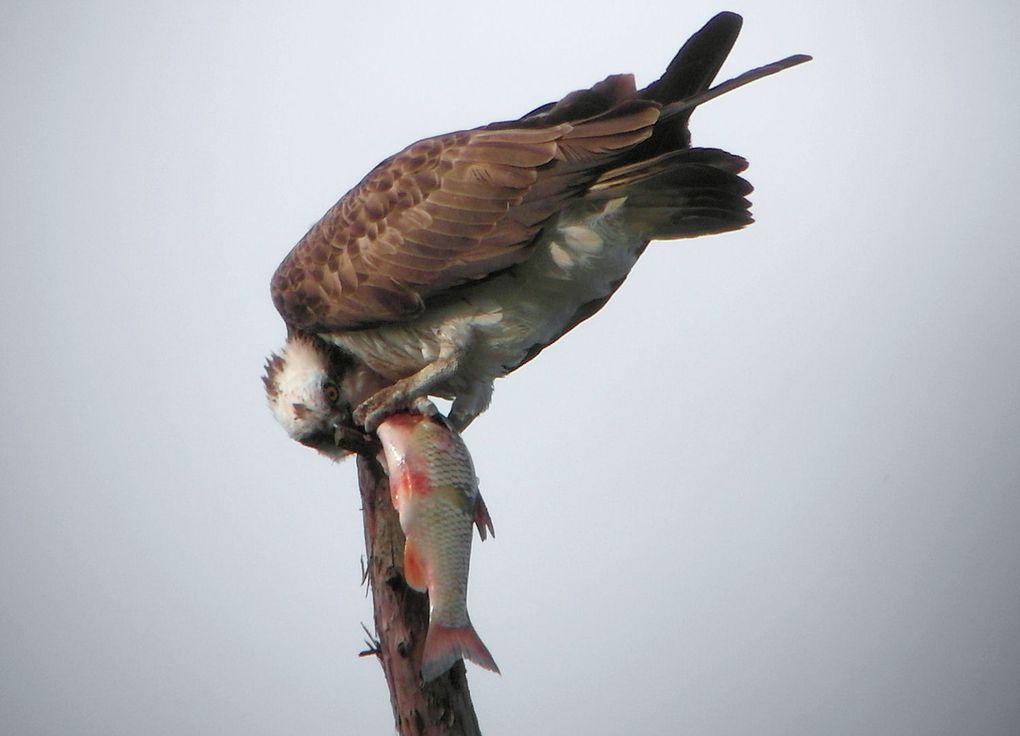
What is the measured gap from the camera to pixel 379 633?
305 centimetres

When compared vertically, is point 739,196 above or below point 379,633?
above

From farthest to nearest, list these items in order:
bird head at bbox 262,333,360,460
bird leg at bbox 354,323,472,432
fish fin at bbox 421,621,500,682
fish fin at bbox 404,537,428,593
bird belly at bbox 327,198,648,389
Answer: bird head at bbox 262,333,360,460 < bird leg at bbox 354,323,472,432 < bird belly at bbox 327,198,648,389 < fish fin at bbox 404,537,428,593 < fish fin at bbox 421,621,500,682

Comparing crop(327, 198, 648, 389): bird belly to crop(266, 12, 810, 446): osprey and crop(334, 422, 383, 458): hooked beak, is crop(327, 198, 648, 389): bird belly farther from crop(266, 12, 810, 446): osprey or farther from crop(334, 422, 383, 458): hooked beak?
crop(334, 422, 383, 458): hooked beak

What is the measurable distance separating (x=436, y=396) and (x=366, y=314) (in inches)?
13.7

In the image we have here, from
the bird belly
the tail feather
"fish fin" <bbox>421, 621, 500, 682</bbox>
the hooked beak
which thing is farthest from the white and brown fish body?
the tail feather

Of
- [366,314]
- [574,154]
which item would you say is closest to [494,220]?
[574,154]

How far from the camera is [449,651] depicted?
109 inches

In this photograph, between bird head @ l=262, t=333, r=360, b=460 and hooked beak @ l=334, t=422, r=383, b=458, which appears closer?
hooked beak @ l=334, t=422, r=383, b=458

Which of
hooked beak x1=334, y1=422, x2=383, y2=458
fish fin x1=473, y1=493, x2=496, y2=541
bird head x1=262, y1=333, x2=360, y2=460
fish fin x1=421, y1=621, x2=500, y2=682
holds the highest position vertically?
bird head x1=262, y1=333, x2=360, y2=460

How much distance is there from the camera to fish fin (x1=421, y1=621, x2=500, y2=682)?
2.76 meters

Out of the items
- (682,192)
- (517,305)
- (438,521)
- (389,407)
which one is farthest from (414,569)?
(682,192)

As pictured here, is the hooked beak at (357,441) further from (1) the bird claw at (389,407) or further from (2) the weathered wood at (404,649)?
(2) the weathered wood at (404,649)

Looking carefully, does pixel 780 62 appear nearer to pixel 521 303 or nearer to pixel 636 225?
pixel 636 225

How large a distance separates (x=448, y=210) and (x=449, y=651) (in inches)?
39.1
